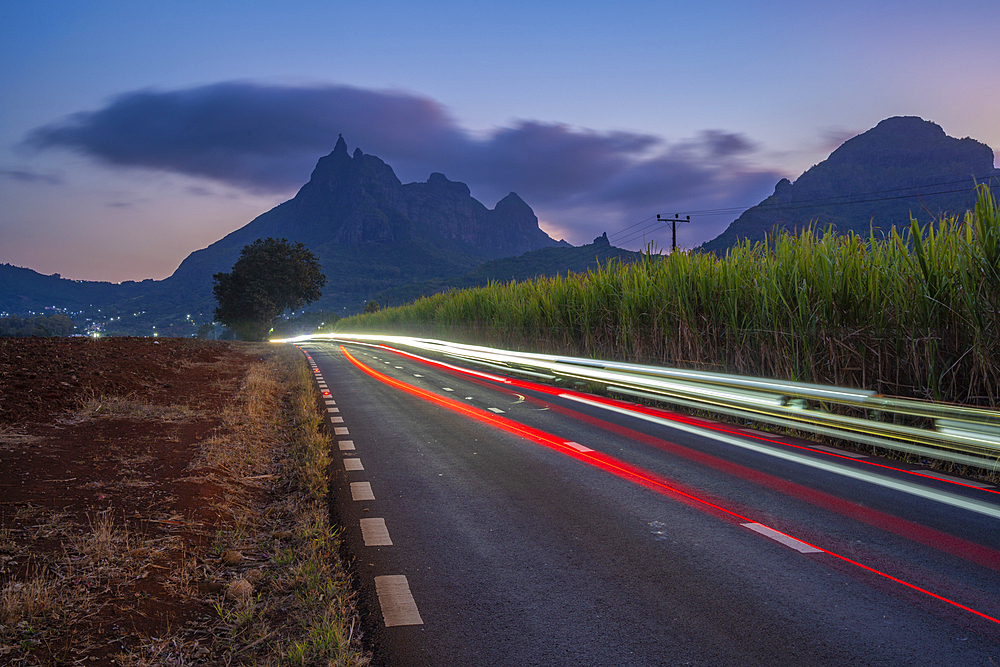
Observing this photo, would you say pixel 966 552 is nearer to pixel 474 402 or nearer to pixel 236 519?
pixel 236 519

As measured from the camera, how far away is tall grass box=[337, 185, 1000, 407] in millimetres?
7879

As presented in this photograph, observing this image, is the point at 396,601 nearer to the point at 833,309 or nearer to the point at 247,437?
the point at 247,437

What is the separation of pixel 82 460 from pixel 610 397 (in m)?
10.9

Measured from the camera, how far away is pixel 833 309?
9836mm

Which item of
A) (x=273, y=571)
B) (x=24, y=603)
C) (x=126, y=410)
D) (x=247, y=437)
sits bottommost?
(x=273, y=571)

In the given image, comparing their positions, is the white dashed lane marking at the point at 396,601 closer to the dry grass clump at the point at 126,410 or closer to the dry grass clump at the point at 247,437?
the dry grass clump at the point at 247,437

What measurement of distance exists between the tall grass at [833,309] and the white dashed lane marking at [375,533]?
7169 millimetres

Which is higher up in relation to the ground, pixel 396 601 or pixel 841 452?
pixel 396 601

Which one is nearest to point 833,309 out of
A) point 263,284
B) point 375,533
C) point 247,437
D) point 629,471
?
point 629,471

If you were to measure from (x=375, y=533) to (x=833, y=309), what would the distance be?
813cm

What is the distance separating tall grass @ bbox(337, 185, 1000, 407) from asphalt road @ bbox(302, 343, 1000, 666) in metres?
1.82

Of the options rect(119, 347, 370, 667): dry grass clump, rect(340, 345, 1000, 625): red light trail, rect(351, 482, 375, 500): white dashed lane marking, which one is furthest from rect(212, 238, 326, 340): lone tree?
rect(351, 482, 375, 500): white dashed lane marking

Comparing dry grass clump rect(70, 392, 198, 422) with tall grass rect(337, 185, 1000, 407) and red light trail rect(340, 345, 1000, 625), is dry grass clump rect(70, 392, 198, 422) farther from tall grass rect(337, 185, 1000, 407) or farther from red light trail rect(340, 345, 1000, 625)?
tall grass rect(337, 185, 1000, 407)

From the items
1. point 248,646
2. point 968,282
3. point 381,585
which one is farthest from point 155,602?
point 968,282
